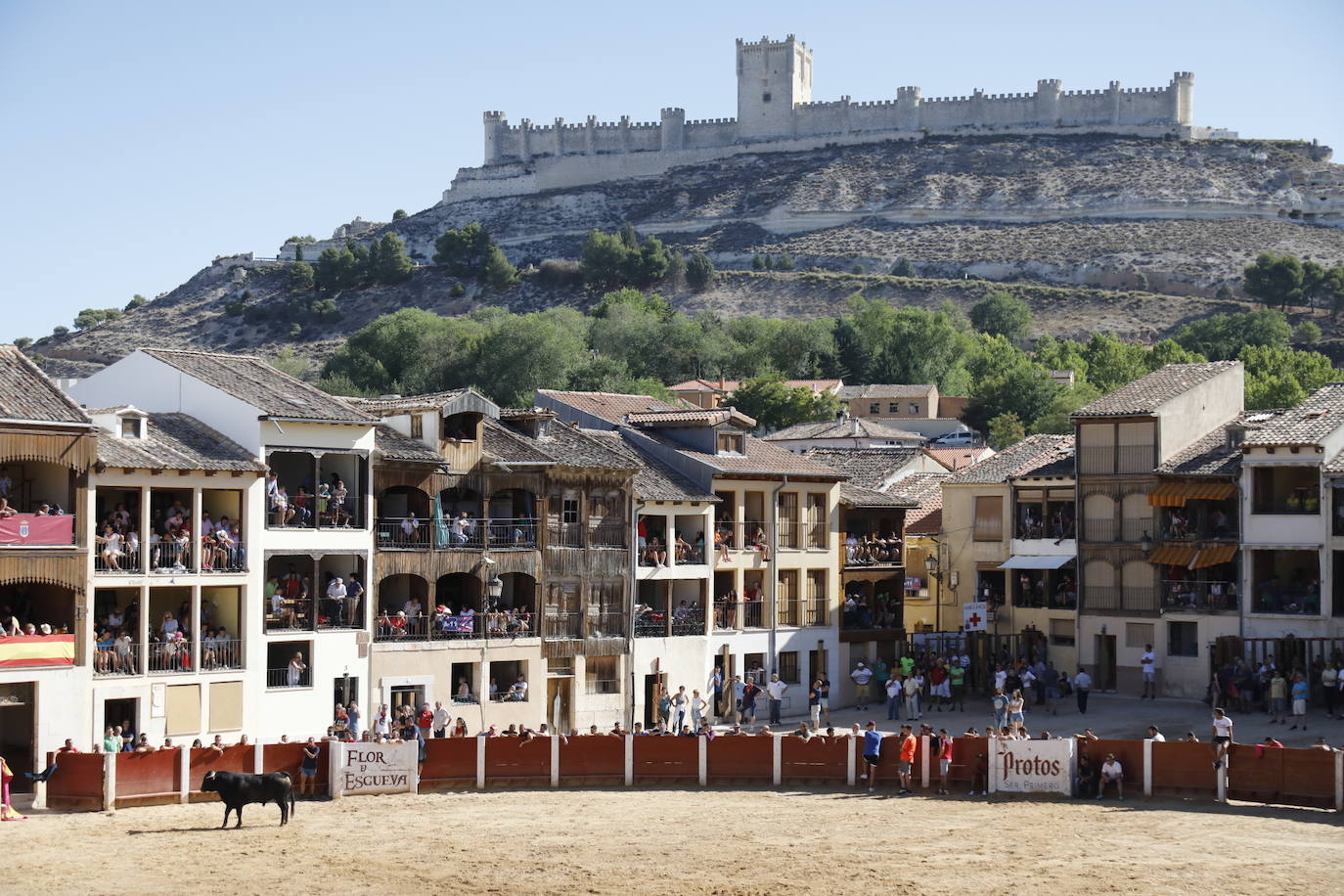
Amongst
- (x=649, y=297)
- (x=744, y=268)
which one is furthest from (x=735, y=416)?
(x=744, y=268)

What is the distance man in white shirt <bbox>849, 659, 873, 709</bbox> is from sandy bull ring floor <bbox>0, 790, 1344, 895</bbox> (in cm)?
1722

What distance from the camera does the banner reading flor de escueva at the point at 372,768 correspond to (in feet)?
130

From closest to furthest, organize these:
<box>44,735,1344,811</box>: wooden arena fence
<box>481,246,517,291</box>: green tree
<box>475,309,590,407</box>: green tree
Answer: <box>44,735,1344,811</box>: wooden arena fence, <box>475,309,590,407</box>: green tree, <box>481,246,517,291</box>: green tree

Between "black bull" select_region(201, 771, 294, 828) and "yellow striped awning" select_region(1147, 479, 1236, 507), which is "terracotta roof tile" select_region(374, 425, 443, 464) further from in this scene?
"yellow striped awning" select_region(1147, 479, 1236, 507)

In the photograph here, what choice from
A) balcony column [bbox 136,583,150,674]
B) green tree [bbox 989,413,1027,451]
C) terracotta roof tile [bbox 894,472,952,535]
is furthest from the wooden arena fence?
green tree [bbox 989,413,1027,451]

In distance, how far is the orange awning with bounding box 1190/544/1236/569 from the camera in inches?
2219

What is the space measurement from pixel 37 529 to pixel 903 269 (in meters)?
151

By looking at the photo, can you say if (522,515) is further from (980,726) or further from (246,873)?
(246,873)

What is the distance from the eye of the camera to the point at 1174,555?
57531 mm

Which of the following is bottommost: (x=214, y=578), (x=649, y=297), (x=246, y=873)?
(x=246, y=873)

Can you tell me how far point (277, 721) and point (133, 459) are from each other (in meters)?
7.22

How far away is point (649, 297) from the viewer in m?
182

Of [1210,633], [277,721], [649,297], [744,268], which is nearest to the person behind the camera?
[277,721]

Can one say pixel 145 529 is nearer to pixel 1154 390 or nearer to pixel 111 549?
pixel 111 549
